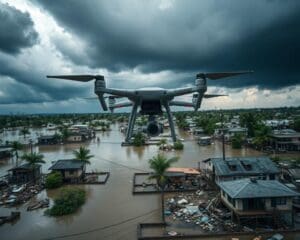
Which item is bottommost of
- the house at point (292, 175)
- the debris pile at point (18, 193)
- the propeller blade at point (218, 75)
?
the debris pile at point (18, 193)

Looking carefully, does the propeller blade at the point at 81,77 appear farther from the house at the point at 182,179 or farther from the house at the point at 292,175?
the house at the point at 292,175

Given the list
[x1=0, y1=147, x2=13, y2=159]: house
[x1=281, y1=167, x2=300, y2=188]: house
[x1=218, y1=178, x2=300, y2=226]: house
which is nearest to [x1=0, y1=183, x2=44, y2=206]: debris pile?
[x1=218, y1=178, x2=300, y2=226]: house

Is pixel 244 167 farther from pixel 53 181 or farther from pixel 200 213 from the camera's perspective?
pixel 53 181

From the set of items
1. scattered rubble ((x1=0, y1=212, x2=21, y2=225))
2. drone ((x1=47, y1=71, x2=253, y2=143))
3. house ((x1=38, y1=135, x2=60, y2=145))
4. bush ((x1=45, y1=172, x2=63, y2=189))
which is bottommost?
scattered rubble ((x1=0, y1=212, x2=21, y2=225))

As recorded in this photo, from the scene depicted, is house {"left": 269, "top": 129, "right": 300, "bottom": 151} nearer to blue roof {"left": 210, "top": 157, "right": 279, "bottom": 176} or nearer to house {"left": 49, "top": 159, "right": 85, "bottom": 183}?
blue roof {"left": 210, "top": 157, "right": 279, "bottom": 176}

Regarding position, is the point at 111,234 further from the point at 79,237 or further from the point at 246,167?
the point at 246,167

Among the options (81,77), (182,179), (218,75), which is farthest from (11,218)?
(218,75)

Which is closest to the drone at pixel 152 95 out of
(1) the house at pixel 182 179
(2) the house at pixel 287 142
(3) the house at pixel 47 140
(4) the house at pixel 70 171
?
(1) the house at pixel 182 179

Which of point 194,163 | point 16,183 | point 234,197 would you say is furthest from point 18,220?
point 194,163
